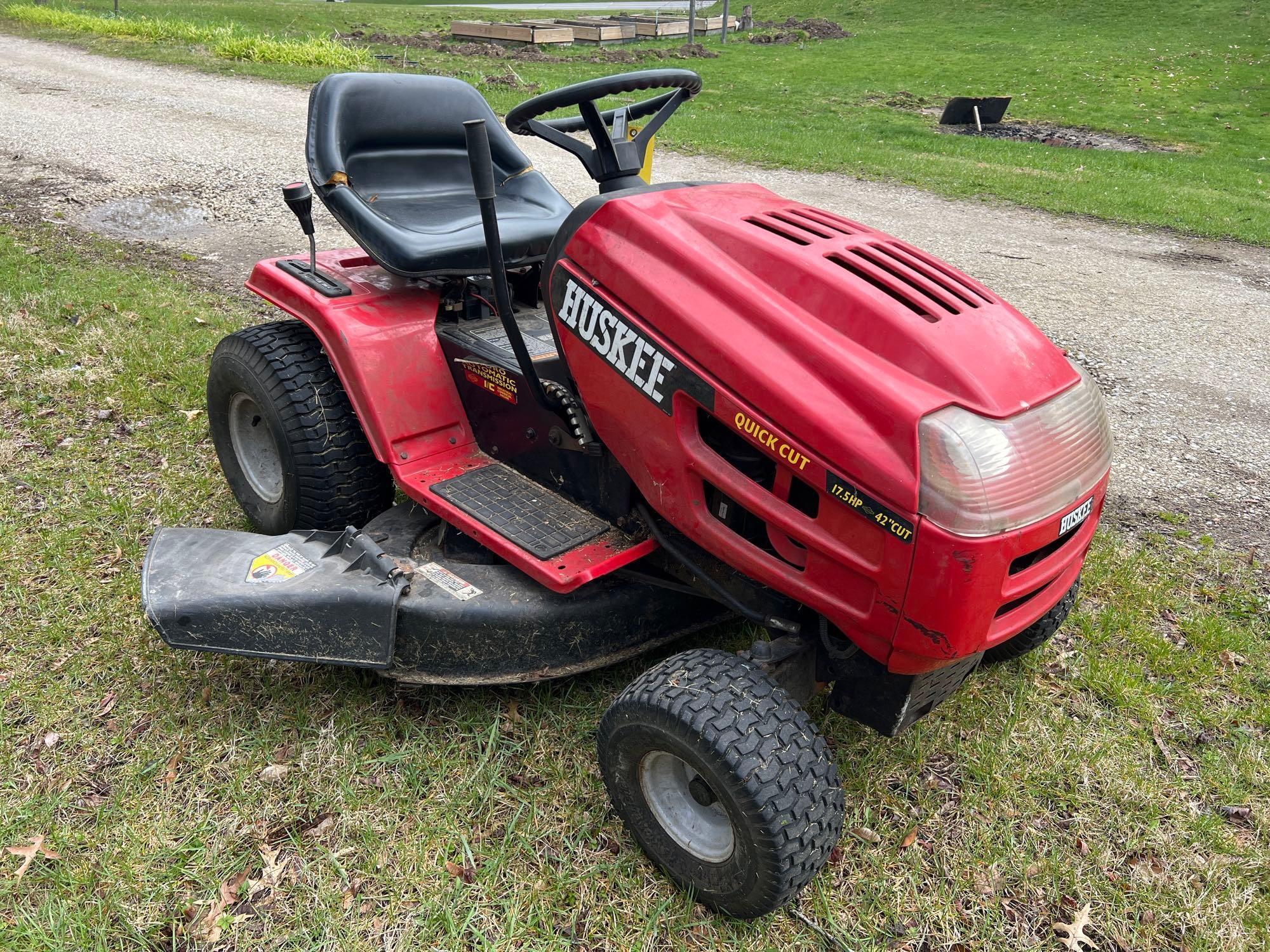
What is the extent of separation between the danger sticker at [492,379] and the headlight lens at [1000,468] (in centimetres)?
121

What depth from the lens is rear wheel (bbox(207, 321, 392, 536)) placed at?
2.86 meters

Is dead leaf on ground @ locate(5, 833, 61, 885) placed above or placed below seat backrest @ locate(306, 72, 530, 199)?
below

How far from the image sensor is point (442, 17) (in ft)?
75.7

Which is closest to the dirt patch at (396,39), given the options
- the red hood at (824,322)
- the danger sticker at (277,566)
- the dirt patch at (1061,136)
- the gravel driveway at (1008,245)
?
the gravel driveway at (1008,245)

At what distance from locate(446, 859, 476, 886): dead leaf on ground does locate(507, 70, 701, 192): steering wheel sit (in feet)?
5.19

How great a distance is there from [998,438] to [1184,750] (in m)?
1.36

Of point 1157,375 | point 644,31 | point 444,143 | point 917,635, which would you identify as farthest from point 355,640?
point 644,31

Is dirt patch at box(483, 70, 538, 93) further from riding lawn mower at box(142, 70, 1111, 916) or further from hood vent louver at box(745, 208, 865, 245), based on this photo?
hood vent louver at box(745, 208, 865, 245)

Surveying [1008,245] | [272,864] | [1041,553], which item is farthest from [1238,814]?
[1008,245]

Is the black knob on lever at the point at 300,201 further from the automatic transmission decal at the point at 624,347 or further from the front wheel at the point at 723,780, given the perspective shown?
the front wheel at the point at 723,780

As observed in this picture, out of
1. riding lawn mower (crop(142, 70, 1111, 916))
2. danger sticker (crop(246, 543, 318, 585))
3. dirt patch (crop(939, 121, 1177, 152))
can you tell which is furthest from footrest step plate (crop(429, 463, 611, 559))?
dirt patch (crop(939, 121, 1177, 152))

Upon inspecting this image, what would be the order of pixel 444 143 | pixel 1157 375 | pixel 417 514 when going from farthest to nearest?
1. pixel 1157 375
2. pixel 444 143
3. pixel 417 514

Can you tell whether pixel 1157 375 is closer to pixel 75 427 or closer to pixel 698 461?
pixel 698 461

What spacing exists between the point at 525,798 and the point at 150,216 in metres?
5.72
